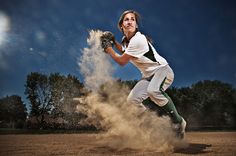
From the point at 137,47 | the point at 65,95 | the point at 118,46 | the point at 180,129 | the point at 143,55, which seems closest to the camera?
the point at 137,47

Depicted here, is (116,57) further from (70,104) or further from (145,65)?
(70,104)

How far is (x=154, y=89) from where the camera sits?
469 cm

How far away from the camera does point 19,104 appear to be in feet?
113

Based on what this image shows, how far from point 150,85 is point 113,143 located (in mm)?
1352

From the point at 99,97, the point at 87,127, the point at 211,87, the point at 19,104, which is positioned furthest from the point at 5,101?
the point at 99,97

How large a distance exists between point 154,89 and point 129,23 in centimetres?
123

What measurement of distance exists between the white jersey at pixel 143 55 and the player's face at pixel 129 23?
25cm

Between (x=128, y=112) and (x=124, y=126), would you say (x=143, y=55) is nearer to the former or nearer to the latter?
(x=128, y=112)

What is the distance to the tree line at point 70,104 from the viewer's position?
2508 cm

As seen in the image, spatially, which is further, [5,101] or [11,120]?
[5,101]

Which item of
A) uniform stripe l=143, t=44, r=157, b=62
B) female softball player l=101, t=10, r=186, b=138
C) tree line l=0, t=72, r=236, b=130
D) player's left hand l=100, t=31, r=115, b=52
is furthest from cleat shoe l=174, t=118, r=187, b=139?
tree line l=0, t=72, r=236, b=130

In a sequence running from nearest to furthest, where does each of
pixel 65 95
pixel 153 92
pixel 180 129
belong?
pixel 153 92 → pixel 180 129 → pixel 65 95

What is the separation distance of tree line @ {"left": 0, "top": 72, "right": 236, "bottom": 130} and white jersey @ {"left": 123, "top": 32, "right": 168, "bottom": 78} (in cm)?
1744

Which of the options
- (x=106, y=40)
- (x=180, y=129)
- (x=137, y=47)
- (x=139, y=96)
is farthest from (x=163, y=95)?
(x=106, y=40)
